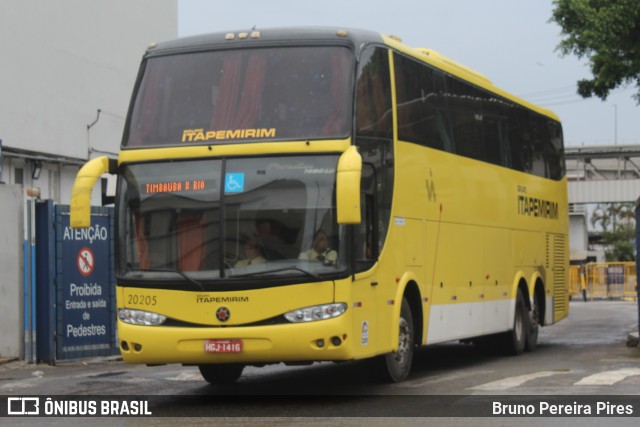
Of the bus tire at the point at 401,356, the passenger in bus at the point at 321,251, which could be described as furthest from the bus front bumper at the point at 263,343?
the bus tire at the point at 401,356

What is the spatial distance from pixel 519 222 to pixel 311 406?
8.83m

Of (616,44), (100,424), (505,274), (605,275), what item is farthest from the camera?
(605,275)

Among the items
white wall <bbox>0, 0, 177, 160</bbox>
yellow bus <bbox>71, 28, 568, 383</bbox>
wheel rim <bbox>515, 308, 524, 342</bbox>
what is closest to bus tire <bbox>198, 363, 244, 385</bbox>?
yellow bus <bbox>71, 28, 568, 383</bbox>

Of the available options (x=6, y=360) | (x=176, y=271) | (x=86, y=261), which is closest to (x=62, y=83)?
(x=86, y=261)

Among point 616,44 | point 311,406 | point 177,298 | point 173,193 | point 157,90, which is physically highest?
point 616,44

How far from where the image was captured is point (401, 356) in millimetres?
14680

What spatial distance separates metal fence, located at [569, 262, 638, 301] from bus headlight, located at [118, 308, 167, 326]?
41725 mm

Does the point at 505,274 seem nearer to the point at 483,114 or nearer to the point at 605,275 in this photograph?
the point at 483,114

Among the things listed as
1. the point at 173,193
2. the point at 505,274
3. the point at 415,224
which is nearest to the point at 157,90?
the point at 173,193

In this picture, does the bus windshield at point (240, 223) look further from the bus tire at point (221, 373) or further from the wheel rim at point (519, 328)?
the wheel rim at point (519, 328)

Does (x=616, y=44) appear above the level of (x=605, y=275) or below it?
above

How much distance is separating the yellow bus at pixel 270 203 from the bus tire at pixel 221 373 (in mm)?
28

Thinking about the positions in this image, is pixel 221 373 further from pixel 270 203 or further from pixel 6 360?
pixel 6 360

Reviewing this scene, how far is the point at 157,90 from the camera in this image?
13.5m
